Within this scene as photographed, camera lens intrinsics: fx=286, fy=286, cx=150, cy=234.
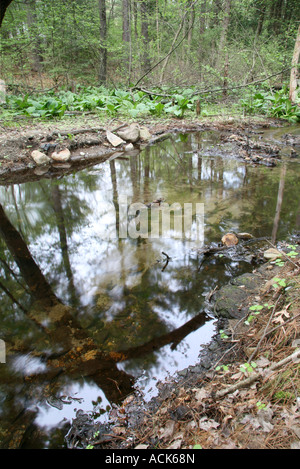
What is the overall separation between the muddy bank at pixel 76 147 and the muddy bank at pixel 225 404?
249 inches

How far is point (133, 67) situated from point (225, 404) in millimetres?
17935

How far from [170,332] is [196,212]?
2.81 m

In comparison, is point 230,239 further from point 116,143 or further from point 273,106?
point 273,106

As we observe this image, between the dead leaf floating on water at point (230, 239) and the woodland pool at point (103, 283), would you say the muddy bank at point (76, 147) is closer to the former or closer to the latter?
the woodland pool at point (103, 283)

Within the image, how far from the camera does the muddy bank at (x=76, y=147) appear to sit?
7613 mm

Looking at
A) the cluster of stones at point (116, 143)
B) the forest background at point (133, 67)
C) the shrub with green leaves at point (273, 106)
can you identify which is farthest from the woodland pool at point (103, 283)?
the shrub with green leaves at point (273, 106)

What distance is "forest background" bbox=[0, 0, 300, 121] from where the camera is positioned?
1156 centimetres

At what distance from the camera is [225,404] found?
5.75 feet

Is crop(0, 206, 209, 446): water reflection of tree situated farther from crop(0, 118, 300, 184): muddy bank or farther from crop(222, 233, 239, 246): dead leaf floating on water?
crop(0, 118, 300, 184): muddy bank

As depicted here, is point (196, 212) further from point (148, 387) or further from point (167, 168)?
point (148, 387)

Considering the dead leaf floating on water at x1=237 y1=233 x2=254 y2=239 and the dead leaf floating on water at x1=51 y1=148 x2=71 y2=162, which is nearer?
the dead leaf floating on water at x1=237 y1=233 x2=254 y2=239

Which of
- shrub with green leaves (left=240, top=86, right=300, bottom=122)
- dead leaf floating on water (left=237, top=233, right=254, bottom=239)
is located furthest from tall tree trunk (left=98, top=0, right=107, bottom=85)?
dead leaf floating on water (left=237, top=233, right=254, bottom=239)

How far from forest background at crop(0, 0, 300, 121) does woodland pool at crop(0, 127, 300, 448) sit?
535 cm

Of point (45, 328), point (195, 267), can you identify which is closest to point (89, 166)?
point (195, 267)
